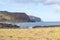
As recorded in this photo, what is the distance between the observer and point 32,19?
3925 inches

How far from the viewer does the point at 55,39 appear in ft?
49.9

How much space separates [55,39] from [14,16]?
82.9 m

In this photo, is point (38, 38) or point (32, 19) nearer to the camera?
point (38, 38)

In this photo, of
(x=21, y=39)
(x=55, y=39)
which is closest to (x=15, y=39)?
(x=21, y=39)

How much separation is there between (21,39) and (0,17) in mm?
77653

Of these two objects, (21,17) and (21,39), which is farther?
(21,17)

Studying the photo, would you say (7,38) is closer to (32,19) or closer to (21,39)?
(21,39)

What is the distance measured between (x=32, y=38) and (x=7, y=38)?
67.7 inches

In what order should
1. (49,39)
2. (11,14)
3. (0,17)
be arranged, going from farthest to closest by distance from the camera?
Answer: 1. (11,14)
2. (0,17)
3. (49,39)

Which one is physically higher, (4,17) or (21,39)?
(21,39)

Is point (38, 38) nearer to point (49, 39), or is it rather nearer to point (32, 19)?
point (49, 39)

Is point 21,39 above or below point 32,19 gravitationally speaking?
above

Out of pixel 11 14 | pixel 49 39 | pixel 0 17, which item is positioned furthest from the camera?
pixel 11 14

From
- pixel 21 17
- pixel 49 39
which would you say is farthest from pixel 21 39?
pixel 21 17
